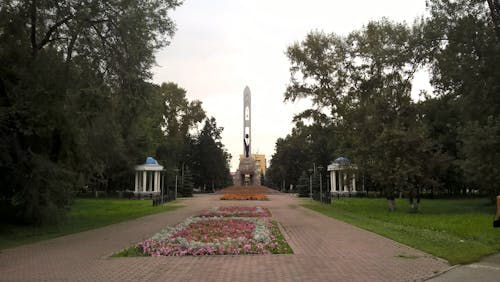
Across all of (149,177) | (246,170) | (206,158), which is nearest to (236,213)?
(149,177)

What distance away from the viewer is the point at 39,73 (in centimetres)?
1612

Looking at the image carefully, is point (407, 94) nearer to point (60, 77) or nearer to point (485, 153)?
point (485, 153)

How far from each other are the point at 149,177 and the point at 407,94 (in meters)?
42.8

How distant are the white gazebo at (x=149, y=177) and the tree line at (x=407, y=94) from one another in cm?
2671

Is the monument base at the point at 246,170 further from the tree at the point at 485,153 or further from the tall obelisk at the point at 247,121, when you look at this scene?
the tree at the point at 485,153

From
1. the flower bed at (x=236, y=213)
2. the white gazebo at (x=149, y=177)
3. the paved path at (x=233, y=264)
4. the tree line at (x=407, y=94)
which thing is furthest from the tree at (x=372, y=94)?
the white gazebo at (x=149, y=177)

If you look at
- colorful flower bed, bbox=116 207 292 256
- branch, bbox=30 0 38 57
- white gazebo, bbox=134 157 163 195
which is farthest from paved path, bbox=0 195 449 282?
white gazebo, bbox=134 157 163 195

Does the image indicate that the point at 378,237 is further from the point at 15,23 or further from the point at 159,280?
the point at 15,23

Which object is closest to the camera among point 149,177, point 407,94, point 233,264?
point 233,264

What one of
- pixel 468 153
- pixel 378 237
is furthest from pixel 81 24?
pixel 468 153

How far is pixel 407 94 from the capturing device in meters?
30.9

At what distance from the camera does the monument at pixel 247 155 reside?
3499 inches

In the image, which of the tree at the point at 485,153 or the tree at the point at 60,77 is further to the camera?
the tree at the point at 485,153

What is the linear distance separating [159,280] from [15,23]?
1248cm
